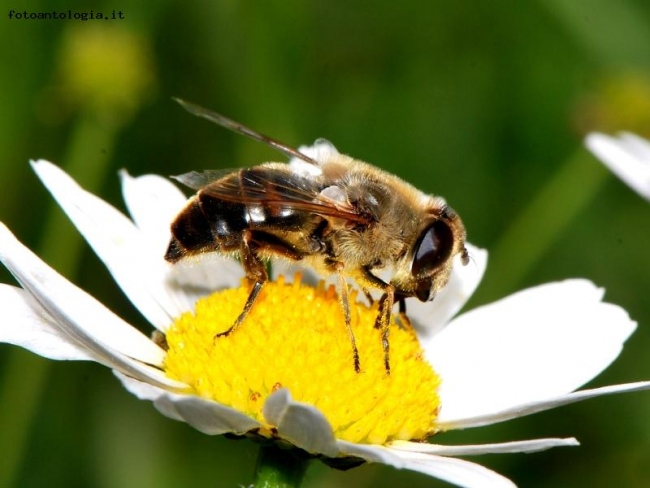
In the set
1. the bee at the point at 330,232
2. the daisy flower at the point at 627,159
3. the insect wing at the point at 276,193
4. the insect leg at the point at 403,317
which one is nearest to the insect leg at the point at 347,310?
the bee at the point at 330,232

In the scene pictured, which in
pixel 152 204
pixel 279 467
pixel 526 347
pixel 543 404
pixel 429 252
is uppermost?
pixel 429 252

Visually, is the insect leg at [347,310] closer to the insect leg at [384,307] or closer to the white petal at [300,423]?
the insect leg at [384,307]

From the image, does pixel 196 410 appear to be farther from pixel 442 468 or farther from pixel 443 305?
pixel 443 305

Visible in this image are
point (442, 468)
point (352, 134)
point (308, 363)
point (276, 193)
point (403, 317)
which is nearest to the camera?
point (442, 468)

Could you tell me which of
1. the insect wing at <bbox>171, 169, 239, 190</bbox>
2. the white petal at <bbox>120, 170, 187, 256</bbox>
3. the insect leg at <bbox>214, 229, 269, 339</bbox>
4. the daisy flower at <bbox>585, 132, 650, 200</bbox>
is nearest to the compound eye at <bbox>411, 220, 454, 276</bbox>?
the insect leg at <bbox>214, 229, 269, 339</bbox>

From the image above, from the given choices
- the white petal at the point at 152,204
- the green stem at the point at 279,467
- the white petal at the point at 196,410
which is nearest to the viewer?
the white petal at the point at 196,410

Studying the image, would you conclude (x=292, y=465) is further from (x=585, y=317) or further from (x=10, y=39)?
(x=10, y=39)

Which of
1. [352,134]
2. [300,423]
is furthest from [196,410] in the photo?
[352,134]
